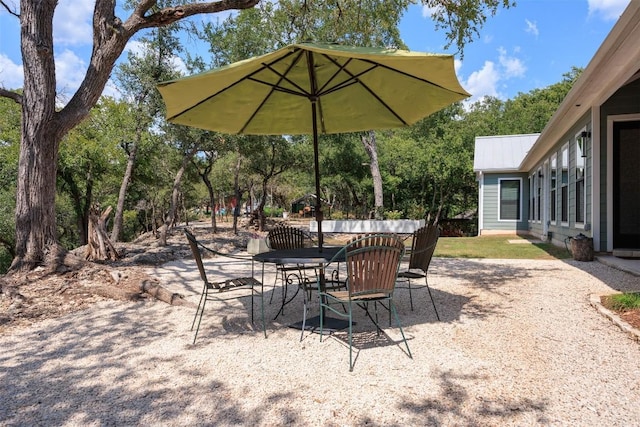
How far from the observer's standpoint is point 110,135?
13828 mm

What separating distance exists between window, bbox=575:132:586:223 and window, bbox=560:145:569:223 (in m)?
0.98

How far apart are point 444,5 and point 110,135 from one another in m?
10.9

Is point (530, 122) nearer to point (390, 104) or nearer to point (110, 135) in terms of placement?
point (110, 135)

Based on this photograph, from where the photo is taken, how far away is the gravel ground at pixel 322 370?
2.30 m

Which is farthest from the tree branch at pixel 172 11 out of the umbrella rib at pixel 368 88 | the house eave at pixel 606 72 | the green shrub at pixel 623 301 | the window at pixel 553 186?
the window at pixel 553 186

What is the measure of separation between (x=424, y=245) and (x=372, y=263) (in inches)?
44.4

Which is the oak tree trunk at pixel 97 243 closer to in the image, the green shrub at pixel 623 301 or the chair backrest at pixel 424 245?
the chair backrest at pixel 424 245

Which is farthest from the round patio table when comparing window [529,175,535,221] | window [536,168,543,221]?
window [529,175,535,221]

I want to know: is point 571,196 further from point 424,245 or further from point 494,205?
point 494,205

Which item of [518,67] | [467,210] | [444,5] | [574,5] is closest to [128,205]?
[467,210]

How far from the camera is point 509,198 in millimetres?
16328

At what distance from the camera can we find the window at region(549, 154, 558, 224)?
10852mm

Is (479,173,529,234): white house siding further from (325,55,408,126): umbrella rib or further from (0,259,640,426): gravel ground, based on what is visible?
(325,55,408,126): umbrella rib

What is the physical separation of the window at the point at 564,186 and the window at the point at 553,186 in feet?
1.99
